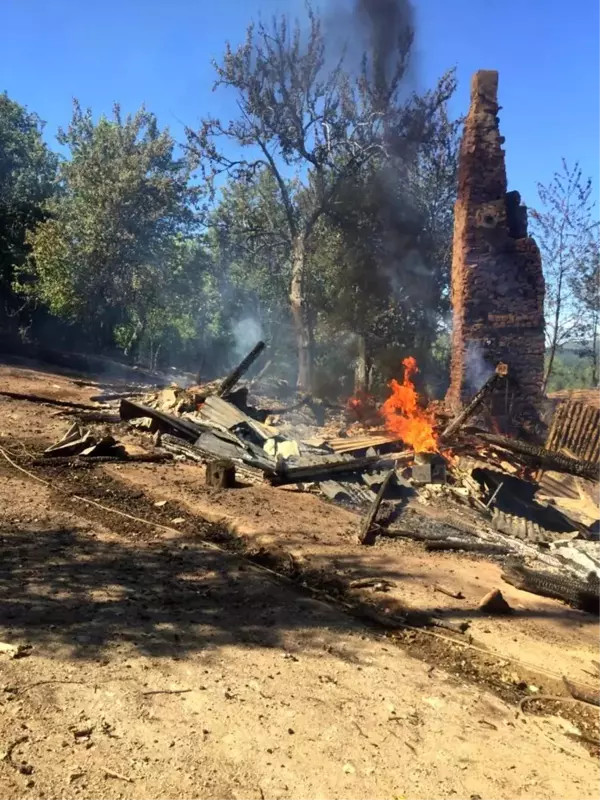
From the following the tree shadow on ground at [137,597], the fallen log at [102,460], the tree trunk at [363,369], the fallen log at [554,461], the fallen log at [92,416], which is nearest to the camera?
the tree shadow on ground at [137,597]

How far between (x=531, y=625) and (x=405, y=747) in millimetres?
2510

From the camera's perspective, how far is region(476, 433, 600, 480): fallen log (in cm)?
1166

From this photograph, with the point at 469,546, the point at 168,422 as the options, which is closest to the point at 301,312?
the point at 168,422

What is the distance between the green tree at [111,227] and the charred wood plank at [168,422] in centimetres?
1248

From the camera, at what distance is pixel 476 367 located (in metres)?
14.1

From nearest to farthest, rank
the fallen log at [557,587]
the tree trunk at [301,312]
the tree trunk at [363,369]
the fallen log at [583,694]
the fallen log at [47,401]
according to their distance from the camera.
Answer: the fallen log at [583,694] → the fallen log at [557,587] → the fallen log at [47,401] → the tree trunk at [301,312] → the tree trunk at [363,369]

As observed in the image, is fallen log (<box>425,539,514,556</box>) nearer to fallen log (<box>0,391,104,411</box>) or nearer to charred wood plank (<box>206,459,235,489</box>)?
charred wood plank (<box>206,459,235,489</box>)

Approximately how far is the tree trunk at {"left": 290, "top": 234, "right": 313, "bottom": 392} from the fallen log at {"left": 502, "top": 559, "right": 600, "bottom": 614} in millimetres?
16193

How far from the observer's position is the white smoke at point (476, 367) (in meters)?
14.1

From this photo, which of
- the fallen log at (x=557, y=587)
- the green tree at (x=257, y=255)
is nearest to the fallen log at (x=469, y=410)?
the fallen log at (x=557, y=587)

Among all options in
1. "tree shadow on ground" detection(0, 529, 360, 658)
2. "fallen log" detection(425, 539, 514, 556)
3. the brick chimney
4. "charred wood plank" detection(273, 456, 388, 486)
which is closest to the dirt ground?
"tree shadow on ground" detection(0, 529, 360, 658)

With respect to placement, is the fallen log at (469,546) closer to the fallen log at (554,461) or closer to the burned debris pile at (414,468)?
the burned debris pile at (414,468)

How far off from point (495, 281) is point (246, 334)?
28.2m

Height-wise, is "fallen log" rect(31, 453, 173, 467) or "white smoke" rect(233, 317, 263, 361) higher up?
"white smoke" rect(233, 317, 263, 361)
